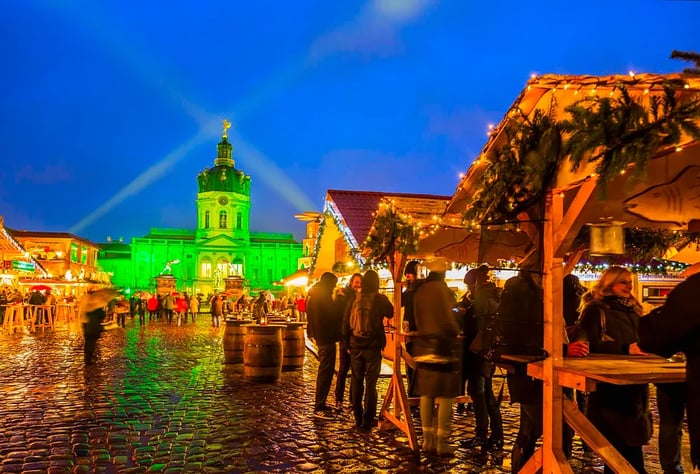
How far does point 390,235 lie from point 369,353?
1.44 m

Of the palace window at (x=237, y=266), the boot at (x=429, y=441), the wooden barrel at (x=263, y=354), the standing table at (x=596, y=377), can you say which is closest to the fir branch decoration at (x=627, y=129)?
the standing table at (x=596, y=377)

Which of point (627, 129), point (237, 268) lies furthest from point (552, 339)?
point (237, 268)

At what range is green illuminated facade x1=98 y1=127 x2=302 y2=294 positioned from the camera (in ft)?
342

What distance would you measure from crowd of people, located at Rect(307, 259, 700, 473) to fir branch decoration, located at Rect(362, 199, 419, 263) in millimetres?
307

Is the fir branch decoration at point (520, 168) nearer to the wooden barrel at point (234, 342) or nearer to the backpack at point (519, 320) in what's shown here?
the backpack at point (519, 320)

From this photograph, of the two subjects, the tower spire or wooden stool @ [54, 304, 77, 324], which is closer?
wooden stool @ [54, 304, 77, 324]

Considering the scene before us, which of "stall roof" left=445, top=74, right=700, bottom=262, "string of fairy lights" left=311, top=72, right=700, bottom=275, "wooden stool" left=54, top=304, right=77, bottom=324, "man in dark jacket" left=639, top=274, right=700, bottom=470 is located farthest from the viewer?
"wooden stool" left=54, top=304, right=77, bottom=324

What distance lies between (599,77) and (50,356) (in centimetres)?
1446

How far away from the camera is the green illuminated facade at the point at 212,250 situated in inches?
Answer: 4099

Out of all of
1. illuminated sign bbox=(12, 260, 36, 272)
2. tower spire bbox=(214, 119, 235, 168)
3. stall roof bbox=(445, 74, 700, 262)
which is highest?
tower spire bbox=(214, 119, 235, 168)

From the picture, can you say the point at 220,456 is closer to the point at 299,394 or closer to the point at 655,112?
the point at 299,394

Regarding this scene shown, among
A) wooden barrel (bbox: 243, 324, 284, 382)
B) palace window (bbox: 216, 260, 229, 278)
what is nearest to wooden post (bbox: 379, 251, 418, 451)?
wooden barrel (bbox: 243, 324, 284, 382)

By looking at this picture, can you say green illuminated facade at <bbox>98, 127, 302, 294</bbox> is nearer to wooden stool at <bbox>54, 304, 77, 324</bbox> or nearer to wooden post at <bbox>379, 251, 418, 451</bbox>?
wooden stool at <bbox>54, 304, 77, 324</bbox>

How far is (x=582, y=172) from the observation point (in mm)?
4121
